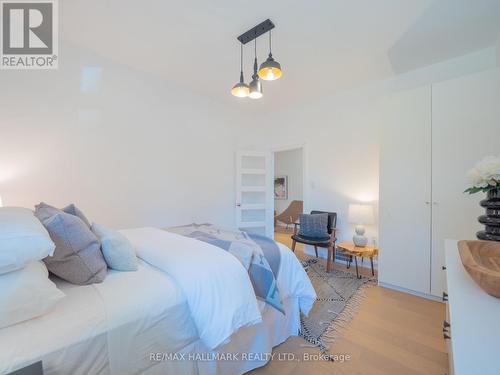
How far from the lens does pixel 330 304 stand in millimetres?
2271

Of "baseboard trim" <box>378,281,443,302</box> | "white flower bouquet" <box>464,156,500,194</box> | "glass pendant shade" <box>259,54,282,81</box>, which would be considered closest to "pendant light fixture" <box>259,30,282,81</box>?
"glass pendant shade" <box>259,54,282,81</box>

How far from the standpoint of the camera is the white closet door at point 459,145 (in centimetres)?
212

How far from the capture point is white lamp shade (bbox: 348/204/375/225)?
3068 millimetres

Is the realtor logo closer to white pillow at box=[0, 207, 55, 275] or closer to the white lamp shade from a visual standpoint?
white pillow at box=[0, 207, 55, 275]

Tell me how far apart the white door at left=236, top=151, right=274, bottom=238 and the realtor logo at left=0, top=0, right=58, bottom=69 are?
9.46 ft

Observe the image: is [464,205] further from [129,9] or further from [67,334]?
[129,9]

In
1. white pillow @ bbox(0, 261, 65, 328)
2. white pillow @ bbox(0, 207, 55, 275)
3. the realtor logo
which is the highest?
the realtor logo

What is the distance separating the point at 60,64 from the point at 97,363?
2.99m

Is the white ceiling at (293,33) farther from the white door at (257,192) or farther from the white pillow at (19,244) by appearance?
the white pillow at (19,244)

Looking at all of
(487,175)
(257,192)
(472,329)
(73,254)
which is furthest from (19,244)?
(257,192)

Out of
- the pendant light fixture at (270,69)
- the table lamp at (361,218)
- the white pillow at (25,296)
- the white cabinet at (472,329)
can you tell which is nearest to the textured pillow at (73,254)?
the white pillow at (25,296)

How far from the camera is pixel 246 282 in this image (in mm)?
1282

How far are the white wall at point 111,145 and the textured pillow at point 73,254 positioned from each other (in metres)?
1.65

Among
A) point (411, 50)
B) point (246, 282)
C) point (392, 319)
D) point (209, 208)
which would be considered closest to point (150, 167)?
point (209, 208)
